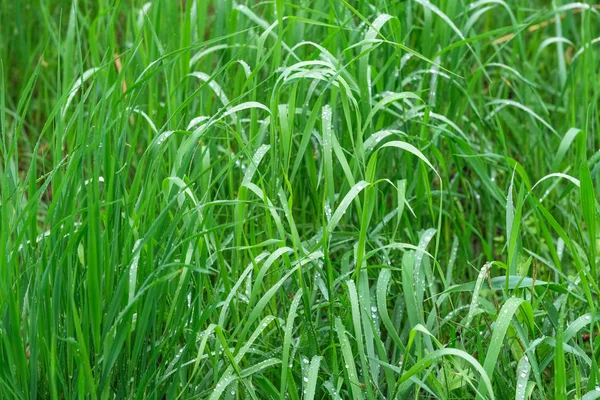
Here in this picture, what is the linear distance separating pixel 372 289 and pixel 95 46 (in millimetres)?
1006

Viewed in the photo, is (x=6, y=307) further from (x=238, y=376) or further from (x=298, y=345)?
(x=298, y=345)

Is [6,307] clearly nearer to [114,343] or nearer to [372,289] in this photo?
[114,343]

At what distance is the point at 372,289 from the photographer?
2061mm

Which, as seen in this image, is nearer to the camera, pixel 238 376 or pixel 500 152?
pixel 238 376

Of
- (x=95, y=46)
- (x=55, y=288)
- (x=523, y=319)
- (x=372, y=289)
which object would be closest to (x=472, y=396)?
(x=523, y=319)

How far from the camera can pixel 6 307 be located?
161cm

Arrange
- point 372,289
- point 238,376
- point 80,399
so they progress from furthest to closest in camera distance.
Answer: point 372,289 → point 238,376 → point 80,399

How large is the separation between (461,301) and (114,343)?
102 centimetres

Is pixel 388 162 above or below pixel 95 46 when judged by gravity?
below

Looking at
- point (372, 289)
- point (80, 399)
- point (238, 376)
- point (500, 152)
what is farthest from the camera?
point (500, 152)

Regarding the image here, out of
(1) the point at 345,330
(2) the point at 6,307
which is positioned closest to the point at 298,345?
(1) the point at 345,330

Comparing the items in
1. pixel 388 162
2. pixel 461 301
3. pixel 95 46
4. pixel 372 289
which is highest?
pixel 95 46

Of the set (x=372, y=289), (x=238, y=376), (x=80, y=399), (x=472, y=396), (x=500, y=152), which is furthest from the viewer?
(x=500, y=152)

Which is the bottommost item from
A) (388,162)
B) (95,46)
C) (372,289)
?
(372,289)
